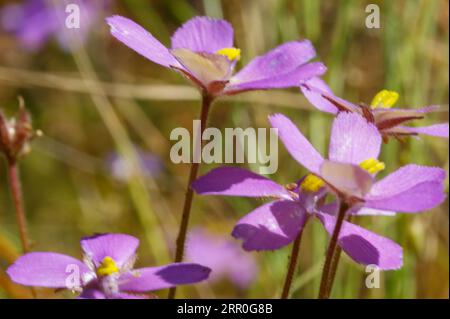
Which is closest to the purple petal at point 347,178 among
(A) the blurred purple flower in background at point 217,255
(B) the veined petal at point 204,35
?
(B) the veined petal at point 204,35

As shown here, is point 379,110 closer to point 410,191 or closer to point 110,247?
point 410,191

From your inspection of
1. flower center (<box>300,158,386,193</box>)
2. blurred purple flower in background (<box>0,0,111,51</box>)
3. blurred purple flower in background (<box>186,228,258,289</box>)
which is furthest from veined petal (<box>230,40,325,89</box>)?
blurred purple flower in background (<box>0,0,111,51</box>)

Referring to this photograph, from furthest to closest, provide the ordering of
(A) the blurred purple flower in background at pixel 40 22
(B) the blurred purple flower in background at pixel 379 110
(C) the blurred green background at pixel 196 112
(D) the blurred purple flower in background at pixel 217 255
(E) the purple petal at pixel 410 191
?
(A) the blurred purple flower in background at pixel 40 22, (D) the blurred purple flower in background at pixel 217 255, (C) the blurred green background at pixel 196 112, (B) the blurred purple flower in background at pixel 379 110, (E) the purple petal at pixel 410 191

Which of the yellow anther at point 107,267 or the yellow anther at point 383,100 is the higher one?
the yellow anther at point 383,100

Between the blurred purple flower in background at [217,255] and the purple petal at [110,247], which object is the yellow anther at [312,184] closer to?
the purple petal at [110,247]

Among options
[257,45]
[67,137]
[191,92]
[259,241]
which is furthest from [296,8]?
[259,241]

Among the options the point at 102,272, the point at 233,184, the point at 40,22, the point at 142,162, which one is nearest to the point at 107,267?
the point at 102,272
